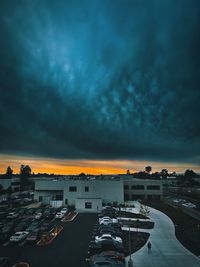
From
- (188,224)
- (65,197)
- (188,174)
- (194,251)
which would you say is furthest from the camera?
(188,174)

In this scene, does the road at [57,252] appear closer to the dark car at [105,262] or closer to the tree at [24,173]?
the dark car at [105,262]

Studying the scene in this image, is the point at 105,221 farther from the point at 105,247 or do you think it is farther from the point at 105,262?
the point at 105,262

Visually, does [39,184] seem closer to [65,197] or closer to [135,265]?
[65,197]

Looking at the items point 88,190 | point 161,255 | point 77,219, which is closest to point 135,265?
point 161,255

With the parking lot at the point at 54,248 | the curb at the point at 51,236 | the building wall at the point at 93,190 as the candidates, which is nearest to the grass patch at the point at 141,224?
the parking lot at the point at 54,248

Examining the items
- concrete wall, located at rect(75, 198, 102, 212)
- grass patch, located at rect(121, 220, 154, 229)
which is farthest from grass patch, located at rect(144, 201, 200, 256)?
concrete wall, located at rect(75, 198, 102, 212)

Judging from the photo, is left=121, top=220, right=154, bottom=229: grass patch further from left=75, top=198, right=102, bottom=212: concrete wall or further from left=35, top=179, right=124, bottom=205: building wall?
left=35, top=179, right=124, bottom=205: building wall
